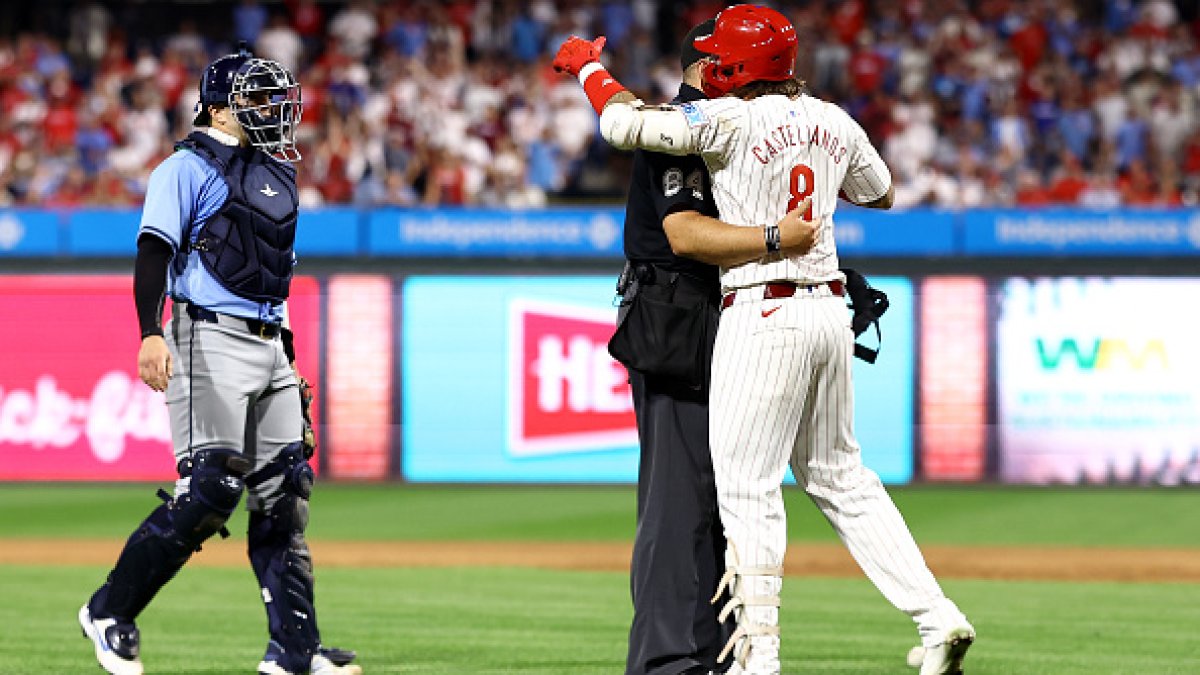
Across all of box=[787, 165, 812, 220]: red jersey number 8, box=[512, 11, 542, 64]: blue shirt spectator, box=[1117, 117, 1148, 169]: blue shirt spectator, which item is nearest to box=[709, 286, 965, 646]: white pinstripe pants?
box=[787, 165, 812, 220]: red jersey number 8

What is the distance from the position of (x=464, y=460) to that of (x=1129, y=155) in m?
7.03

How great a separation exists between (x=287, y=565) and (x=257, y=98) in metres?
1.61

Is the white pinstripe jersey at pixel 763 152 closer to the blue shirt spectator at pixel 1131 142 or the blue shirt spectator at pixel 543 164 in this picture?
the blue shirt spectator at pixel 543 164

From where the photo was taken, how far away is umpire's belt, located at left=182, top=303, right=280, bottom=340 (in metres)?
6.51

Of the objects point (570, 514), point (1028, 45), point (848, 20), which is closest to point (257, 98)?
point (570, 514)

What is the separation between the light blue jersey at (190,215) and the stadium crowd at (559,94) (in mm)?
10995

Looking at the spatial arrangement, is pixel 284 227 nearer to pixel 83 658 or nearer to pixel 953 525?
pixel 83 658

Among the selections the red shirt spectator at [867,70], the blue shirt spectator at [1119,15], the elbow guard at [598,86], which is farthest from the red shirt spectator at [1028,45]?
the elbow guard at [598,86]

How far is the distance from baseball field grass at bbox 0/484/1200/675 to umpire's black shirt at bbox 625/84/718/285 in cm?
181

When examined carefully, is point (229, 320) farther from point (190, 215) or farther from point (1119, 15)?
point (1119, 15)

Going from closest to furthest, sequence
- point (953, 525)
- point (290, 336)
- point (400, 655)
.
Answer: point (290, 336), point (400, 655), point (953, 525)

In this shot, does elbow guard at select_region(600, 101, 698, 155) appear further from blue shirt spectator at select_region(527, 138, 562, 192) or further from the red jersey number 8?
blue shirt spectator at select_region(527, 138, 562, 192)

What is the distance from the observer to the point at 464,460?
54.6 ft

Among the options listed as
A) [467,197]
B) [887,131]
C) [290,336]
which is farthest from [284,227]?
[887,131]
